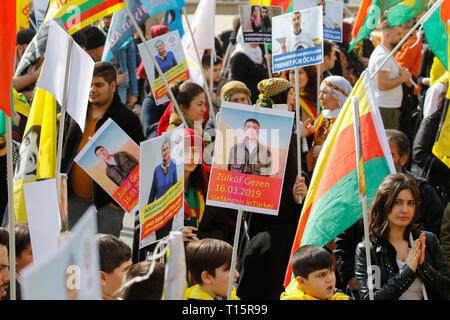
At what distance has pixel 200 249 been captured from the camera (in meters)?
4.04

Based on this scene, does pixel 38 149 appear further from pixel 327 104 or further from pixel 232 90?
pixel 327 104

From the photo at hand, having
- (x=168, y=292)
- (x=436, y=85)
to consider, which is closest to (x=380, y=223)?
(x=168, y=292)

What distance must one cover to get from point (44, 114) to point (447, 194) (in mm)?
3466

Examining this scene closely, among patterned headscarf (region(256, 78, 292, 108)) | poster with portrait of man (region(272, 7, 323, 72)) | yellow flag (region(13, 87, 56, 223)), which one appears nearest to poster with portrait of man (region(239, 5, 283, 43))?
poster with portrait of man (region(272, 7, 323, 72))

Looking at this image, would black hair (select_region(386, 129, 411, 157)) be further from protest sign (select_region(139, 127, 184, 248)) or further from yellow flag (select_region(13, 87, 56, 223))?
yellow flag (select_region(13, 87, 56, 223))

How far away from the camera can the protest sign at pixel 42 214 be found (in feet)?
13.0

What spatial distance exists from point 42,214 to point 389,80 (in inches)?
169

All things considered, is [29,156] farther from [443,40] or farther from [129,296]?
[443,40]

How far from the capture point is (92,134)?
5.36m

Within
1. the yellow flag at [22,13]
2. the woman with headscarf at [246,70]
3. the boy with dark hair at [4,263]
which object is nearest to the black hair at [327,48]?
the woman with headscarf at [246,70]

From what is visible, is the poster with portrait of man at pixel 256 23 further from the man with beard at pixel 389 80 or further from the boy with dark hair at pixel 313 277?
the boy with dark hair at pixel 313 277

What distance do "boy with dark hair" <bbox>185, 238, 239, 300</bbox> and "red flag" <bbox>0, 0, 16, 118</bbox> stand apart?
1.16 m

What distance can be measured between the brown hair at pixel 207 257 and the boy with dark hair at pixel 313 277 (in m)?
0.35

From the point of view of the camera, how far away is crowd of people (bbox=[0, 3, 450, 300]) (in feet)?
13.0
